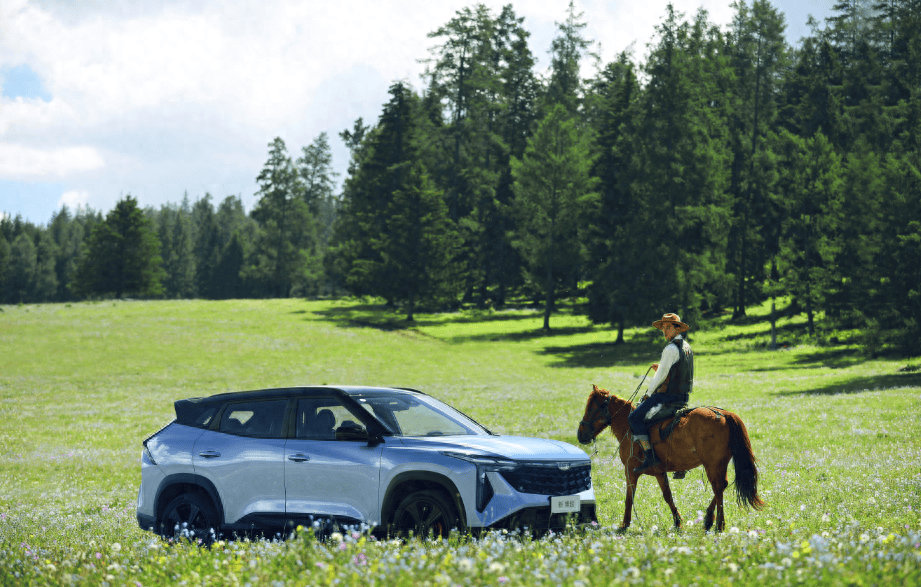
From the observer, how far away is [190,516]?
8805 mm

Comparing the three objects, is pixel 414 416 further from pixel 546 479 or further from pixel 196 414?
pixel 196 414

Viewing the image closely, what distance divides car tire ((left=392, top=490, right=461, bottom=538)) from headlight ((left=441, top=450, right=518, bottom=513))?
329mm

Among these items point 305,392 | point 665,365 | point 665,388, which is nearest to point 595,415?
point 665,388

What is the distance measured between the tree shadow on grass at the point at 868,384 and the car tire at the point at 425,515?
77.6 feet

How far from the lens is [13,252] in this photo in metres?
120

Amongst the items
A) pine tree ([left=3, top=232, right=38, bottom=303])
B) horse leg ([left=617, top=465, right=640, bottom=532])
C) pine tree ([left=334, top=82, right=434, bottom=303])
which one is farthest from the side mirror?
pine tree ([left=3, top=232, right=38, bottom=303])

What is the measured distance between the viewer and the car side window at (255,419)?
869cm

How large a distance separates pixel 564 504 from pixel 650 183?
43574mm

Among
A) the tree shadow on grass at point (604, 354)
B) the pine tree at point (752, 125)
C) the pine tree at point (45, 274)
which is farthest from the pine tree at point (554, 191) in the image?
the pine tree at point (45, 274)

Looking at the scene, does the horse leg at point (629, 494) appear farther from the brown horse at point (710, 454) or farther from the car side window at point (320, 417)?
the car side window at point (320, 417)

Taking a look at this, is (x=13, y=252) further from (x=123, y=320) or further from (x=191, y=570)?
(x=191, y=570)

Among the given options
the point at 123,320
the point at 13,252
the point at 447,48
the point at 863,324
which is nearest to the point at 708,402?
the point at 863,324

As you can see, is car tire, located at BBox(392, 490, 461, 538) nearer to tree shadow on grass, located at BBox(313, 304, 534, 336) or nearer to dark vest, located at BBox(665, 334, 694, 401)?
dark vest, located at BBox(665, 334, 694, 401)

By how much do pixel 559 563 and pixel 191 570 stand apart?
9.50 ft
